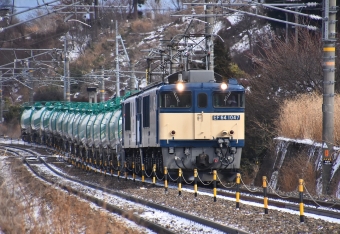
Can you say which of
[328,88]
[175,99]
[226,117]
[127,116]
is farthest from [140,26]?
[328,88]

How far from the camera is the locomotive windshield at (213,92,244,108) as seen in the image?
830 inches

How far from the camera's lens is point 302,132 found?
24203mm

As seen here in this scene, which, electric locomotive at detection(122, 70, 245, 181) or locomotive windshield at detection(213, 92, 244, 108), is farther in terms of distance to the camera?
locomotive windshield at detection(213, 92, 244, 108)

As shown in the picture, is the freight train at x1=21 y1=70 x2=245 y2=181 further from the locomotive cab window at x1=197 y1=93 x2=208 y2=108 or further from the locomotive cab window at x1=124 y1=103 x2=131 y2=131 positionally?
the locomotive cab window at x1=124 y1=103 x2=131 y2=131

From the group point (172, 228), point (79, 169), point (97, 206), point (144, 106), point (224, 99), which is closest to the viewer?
point (172, 228)

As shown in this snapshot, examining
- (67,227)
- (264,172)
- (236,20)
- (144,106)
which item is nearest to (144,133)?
(144,106)

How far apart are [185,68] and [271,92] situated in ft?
33.6

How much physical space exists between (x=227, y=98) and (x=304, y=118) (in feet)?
13.4

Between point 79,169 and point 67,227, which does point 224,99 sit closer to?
point 67,227

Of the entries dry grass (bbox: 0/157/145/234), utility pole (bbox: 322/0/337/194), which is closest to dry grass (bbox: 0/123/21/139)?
utility pole (bbox: 322/0/337/194)

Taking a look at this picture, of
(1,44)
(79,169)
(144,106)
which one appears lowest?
(79,169)

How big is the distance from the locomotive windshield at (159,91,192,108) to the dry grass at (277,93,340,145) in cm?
435

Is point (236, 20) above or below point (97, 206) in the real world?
above

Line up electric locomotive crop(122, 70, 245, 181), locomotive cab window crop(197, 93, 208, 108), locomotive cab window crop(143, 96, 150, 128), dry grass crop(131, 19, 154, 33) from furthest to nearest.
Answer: dry grass crop(131, 19, 154, 33), locomotive cab window crop(143, 96, 150, 128), locomotive cab window crop(197, 93, 208, 108), electric locomotive crop(122, 70, 245, 181)
